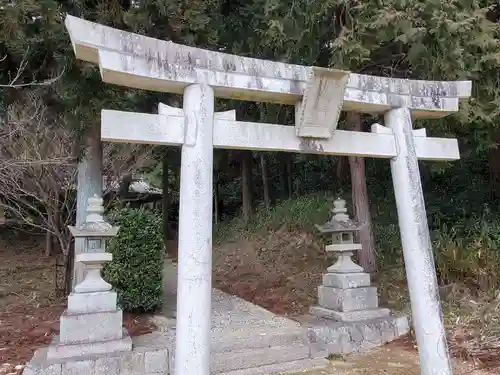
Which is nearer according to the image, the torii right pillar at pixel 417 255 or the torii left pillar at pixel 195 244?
the torii left pillar at pixel 195 244

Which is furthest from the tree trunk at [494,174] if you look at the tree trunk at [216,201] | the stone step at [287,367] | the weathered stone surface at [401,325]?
the tree trunk at [216,201]

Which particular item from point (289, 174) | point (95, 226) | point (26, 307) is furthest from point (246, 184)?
point (95, 226)

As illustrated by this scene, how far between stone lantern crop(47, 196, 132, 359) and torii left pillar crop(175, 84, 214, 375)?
1.58 metres

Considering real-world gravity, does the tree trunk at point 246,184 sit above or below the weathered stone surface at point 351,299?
above

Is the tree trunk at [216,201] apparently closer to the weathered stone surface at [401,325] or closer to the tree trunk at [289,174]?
the tree trunk at [289,174]

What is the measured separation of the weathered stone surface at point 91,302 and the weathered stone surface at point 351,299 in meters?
2.90

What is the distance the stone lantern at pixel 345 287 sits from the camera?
5.78 meters

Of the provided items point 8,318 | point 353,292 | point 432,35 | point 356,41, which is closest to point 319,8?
point 356,41

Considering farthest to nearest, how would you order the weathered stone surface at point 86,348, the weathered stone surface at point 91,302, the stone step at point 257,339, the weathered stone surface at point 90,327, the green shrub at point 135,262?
the green shrub at point 135,262 → the stone step at point 257,339 → the weathered stone surface at point 91,302 → the weathered stone surface at point 90,327 → the weathered stone surface at point 86,348

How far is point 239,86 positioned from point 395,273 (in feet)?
17.7

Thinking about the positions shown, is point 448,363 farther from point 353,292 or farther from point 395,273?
point 395,273

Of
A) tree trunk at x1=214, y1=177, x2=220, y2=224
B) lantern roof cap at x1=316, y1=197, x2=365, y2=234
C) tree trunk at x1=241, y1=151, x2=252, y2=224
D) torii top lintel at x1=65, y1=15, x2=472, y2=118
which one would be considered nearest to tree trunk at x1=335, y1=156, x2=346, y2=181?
tree trunk at x1=241, y1=151, x2=252, y2=224

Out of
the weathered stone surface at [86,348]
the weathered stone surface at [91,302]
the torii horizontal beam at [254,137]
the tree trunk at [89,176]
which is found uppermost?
the tree trunk at [89,176]

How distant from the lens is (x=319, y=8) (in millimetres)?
6035
